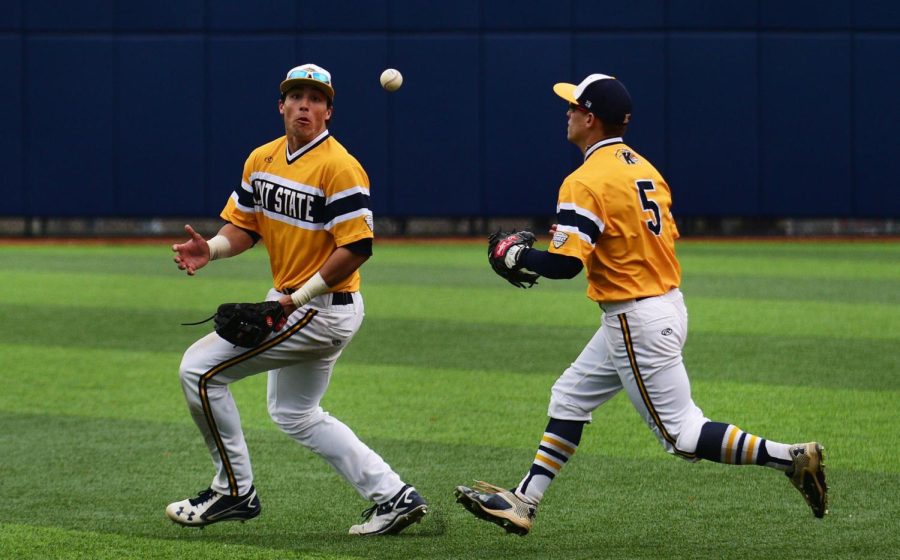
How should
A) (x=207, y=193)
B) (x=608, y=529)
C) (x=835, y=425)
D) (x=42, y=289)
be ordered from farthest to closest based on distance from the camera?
(x=207, y=193), (x=42, y=289), (x=835, y=425), (x=608, y=529)

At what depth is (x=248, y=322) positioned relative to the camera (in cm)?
555

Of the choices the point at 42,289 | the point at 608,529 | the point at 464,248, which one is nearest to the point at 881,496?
the point at 608,529

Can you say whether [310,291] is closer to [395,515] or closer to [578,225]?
[395,515]

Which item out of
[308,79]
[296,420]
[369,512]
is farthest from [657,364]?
[308,79]

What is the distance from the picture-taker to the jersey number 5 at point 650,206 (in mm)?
5492

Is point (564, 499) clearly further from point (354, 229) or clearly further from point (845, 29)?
point (845, 29)

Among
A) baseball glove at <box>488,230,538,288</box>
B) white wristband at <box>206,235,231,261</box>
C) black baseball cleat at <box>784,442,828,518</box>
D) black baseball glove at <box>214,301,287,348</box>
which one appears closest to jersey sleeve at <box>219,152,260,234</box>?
white wristband at <box>206,235,231,261</box>

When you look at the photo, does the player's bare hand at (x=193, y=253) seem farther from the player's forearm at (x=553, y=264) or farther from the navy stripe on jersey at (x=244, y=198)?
the player's forearm at (x=553, y=264)

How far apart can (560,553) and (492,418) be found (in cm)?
317

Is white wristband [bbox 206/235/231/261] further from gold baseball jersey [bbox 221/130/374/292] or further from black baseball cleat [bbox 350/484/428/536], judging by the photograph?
black baseball cleat [bbox 350/484/428/536]

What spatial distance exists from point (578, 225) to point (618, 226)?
20cm

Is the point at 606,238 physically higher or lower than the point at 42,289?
higher

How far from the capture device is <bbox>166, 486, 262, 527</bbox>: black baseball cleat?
5.72 m

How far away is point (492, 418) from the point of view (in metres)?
8.56
